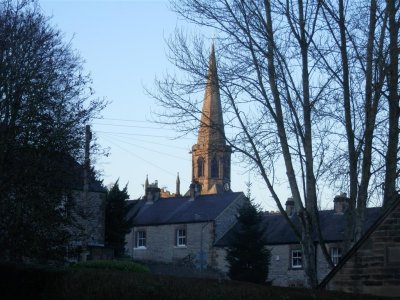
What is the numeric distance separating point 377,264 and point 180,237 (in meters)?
41.8

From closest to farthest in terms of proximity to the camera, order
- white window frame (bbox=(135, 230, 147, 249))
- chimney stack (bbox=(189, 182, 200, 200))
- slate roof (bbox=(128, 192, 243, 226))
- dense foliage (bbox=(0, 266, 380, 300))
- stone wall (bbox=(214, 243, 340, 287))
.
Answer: dense foliage (bbox=(0, 266, 380, 300)), stone wall (bbox=(214, 243, 340, 287)), slate roof (bbox=(128, 192, 243, 226)), white window frame (bbox=(135, 230, 147, 249)), chimney stack (bbox=(189, 182, 200, 200))

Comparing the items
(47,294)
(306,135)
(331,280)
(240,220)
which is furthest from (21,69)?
(240,220)

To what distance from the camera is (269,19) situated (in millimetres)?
19984

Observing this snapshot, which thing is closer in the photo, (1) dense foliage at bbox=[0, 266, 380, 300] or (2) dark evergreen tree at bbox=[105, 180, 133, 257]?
(1) dense foliage at bbox=[0, 266, 380, 300]

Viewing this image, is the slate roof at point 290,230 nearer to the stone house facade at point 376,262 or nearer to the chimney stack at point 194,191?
the chimney stack at point 194,191

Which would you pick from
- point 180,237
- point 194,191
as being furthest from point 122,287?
point 194,191

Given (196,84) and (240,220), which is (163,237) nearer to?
(240,220)

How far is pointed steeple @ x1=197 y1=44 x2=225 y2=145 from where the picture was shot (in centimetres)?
1994

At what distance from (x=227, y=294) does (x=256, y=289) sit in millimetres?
576

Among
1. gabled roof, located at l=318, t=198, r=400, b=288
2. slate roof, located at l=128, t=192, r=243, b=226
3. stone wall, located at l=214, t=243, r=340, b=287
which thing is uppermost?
slate roof, located at l=128, t=192, r=243, b=226

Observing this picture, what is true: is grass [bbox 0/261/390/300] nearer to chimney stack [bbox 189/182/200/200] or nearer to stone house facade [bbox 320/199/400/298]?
stone house facade [bbox 320/199/400/298]

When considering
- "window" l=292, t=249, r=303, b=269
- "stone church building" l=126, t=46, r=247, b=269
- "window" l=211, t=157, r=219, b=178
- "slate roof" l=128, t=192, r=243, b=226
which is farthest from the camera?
"slate roof" l=128, t=192, r=243, b=226

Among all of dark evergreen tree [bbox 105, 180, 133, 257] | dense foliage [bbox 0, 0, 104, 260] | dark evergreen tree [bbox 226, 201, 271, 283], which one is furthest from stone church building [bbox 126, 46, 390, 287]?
dense foliage [bbox 0, 0, 104, 260]

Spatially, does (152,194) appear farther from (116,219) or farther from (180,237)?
(116,219)
